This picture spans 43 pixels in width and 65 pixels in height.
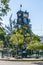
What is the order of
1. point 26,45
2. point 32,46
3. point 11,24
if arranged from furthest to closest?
point 11,24
point 26,45
point 32,46

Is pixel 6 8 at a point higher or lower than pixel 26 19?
higher

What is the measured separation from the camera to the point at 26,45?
42062mm

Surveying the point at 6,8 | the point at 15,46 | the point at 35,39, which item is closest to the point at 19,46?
the point at 15,46

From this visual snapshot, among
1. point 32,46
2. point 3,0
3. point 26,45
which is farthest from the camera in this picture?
point 26,45

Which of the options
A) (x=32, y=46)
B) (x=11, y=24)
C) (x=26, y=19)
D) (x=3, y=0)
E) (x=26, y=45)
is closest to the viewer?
(x=3, y=0)

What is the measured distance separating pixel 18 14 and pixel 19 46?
89.3 ft

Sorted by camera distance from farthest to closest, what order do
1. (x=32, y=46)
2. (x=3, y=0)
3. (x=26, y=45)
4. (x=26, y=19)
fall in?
(x=26, y=19) → (x=26, y=45) → (x=32, y=46) → (x=3, y=0)

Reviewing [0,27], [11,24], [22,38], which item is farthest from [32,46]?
[11,24]

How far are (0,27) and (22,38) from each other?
970 inches

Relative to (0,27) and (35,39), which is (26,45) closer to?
(35,39)

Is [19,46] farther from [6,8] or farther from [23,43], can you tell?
[6,8]

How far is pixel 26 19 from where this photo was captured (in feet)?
229

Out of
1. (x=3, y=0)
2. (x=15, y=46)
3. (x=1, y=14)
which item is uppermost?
(x=3, y=0)

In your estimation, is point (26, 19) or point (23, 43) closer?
point (23, 43)
